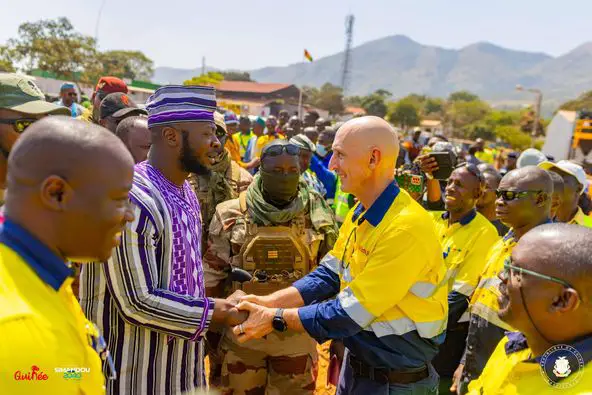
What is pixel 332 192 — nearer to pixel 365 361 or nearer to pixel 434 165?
pixel 434 165

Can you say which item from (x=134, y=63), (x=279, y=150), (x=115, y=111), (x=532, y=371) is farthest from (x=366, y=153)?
(x=134, y=63)

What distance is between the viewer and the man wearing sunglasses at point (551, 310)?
1633mm

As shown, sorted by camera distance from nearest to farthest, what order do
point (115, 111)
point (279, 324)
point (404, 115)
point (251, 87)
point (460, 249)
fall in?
point (279, 324) < point (460, 249) < point (115, 111) < point (404, 115) < point (251, 87)

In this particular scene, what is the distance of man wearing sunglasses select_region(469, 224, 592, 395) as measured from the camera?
1633 millimetres

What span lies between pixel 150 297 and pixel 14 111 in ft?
4.37

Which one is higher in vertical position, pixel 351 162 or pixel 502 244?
pixel 351 162

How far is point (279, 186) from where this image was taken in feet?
11.9

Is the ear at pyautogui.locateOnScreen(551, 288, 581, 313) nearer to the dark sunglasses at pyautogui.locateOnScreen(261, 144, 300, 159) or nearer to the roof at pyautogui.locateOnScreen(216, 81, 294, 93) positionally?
the dark sunglasses at pyautogui.locateOnScreen(261, 144, 300, 159)

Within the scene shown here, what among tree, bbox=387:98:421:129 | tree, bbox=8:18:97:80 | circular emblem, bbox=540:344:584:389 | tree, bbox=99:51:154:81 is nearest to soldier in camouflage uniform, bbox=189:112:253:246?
circular emblem, bbox=540:344:584:389

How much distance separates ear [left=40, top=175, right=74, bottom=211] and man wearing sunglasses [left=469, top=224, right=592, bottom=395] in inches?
62.2

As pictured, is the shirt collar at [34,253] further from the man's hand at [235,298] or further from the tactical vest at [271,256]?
the tactical vest at [271,256]

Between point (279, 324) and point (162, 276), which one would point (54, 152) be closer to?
point (162, 276)

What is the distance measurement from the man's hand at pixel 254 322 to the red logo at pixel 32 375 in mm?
1717

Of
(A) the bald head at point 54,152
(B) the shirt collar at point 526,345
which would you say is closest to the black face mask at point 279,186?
(B) the shirt collar at point 526,345
